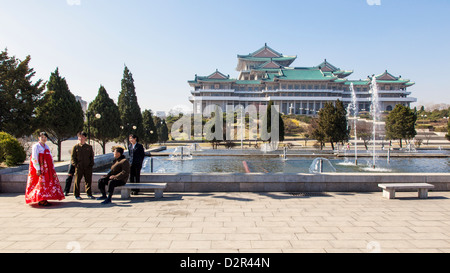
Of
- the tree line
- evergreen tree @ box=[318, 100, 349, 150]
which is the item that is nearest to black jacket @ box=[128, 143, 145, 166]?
the tree line

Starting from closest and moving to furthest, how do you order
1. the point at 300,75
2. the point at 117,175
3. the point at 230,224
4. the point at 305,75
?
the point at 230,224
the point at 117,175
the point at 305,75
the point at 300,75

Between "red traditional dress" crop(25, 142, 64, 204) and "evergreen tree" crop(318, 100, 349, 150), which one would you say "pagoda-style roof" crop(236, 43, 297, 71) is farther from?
"red traditional dress" crop(25, 142, 64, 204)

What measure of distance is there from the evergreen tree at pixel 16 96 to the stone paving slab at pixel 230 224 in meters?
5.49

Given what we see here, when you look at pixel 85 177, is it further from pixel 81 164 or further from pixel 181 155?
pixel 181 155

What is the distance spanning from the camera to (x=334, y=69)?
85.1 metres

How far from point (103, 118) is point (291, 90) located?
58.4m

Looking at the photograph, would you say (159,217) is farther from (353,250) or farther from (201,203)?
(353,250)

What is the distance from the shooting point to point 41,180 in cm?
644

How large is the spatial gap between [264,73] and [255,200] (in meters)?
76.2

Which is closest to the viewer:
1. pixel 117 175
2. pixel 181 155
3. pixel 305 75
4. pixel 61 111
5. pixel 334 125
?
pixel 117 175

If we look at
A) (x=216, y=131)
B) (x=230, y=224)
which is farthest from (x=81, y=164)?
(x=216, y=131)

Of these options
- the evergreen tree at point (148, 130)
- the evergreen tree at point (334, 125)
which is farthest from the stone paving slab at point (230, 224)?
the evergreen tree at point (148, 130)

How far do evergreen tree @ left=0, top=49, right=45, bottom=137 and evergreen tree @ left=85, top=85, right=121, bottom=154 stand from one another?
9363mm
